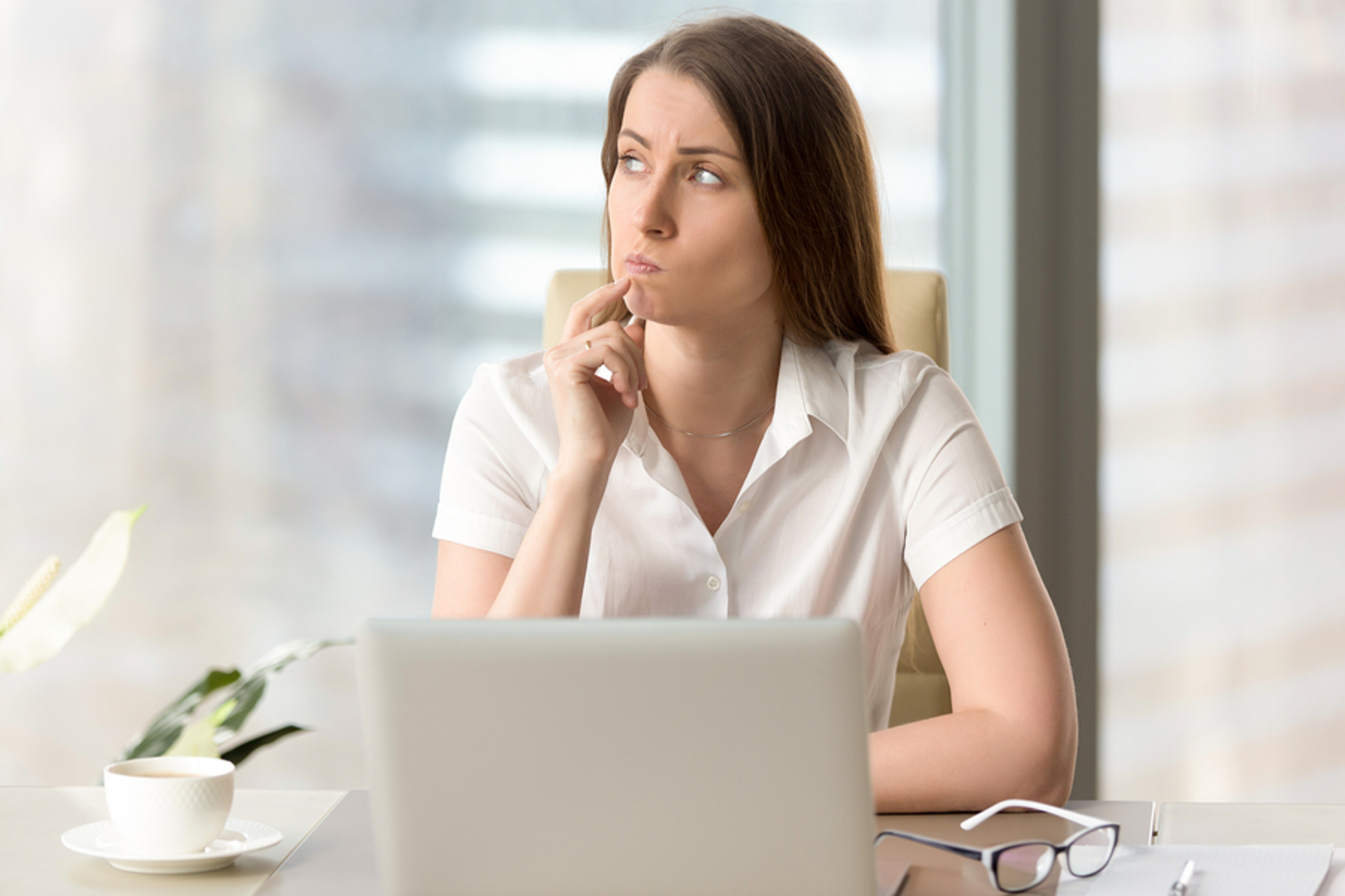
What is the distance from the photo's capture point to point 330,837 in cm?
98

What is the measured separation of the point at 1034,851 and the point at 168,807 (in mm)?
598

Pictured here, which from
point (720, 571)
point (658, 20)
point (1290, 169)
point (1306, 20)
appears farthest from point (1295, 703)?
point (658, 20)

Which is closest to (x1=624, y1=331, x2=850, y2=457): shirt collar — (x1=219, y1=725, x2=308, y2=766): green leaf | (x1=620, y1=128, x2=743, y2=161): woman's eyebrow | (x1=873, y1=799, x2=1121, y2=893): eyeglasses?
(x1=620, y1=128, x2=743, y2=161): woman's eyebrow

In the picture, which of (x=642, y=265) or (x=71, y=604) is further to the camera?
(x=642, y=265)

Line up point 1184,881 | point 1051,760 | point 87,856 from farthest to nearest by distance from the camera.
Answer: point 1051,760 < point 87,856 < point 1184,881

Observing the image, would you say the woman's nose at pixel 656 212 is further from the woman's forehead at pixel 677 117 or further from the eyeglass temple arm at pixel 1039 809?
the eyeglass temple arm at pixel 1039 809

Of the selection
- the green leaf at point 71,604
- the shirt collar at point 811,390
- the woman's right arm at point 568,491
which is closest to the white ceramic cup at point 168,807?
the green leaf at point 71,604

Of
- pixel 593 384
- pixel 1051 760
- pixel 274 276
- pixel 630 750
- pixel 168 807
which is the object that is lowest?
pixel 1051 760

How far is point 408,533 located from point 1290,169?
69.9 inches

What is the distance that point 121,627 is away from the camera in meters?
2.41

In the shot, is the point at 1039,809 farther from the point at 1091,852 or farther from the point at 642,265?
the point at 642,265

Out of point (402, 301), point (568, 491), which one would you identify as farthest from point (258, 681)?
point (402, 301)

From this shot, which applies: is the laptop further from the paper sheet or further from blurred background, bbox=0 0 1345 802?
blurred background, bbox=0 0 1345 802

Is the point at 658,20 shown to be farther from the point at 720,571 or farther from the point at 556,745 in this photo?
the point at 556,745
